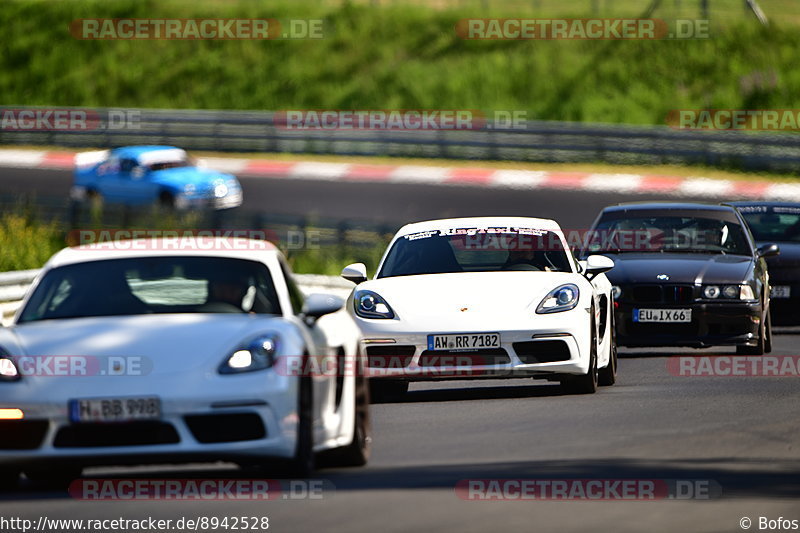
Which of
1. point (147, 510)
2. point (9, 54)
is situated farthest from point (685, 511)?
point (9, 54)

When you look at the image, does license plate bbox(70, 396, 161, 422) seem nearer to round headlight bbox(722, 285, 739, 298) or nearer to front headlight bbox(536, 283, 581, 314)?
front headlight bbox(536, 283, 581, 314)

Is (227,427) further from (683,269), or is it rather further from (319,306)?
(683,269)

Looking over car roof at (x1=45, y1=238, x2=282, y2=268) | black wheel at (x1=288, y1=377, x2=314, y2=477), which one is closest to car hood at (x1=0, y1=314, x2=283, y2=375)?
black wheel at (x1=288, y1=377, x2=314, y2=477)

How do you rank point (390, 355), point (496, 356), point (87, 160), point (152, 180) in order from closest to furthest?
point (496, 356) → point (390, 355) → point (152, 180) → point (87, 160)

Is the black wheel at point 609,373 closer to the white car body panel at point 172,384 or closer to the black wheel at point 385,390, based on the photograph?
the black wheel at point 385,390

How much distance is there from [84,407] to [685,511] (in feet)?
8.97

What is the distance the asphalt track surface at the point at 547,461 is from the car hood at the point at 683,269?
0.85m

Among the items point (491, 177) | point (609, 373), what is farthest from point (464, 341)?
point (491, 177)

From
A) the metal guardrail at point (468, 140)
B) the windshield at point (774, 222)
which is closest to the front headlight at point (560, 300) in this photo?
the windshield at point (774, 222)

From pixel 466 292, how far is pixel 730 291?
3900 mm

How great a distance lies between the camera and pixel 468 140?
38094mm

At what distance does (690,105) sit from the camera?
141ft

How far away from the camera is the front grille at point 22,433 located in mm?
7750

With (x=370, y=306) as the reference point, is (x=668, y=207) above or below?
above
